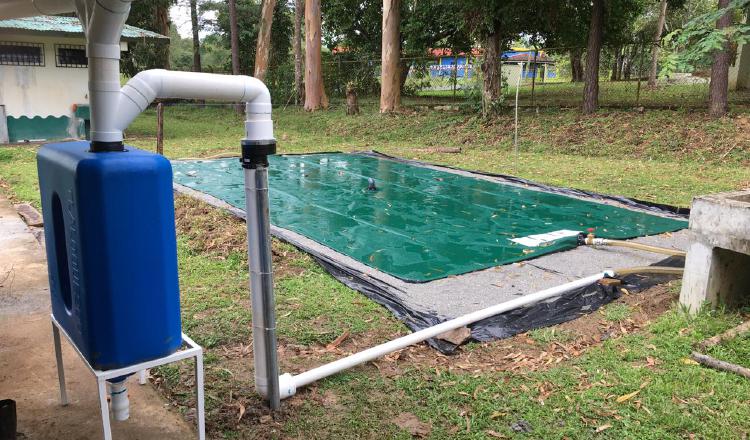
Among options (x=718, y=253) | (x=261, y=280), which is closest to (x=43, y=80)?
(x=261, y=280)

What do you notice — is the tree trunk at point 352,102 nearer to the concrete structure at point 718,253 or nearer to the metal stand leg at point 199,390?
the concrete structure at point 718,253

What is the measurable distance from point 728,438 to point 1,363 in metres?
3.43

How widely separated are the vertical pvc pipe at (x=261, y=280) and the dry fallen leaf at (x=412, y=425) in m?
0.56

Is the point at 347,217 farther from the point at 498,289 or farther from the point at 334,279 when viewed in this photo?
the point at 498,289

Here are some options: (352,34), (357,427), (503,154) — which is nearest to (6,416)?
(357,427)

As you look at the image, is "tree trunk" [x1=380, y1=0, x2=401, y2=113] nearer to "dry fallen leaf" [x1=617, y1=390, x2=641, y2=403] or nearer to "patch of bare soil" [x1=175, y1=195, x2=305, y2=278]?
"patch of bare soil" [x1=175, y1=195, x2=305, y2=278]

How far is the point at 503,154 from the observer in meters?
11.6

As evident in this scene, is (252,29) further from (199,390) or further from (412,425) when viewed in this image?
(199,390)

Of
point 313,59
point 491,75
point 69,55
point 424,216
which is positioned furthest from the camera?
point 313,59

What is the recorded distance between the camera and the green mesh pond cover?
5.22 metres

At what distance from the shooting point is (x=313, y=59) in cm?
1862

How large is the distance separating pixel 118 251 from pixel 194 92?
746 millimetres

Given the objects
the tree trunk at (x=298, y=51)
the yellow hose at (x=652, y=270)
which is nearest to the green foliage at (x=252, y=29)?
the tree trunk at (x=298, y=51)

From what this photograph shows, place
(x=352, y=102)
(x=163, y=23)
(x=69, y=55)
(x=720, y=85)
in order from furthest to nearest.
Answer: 1. (x=163, y=23)
2. (x=352, y=102)
3. (x=69, y=55)
4. (x=720, y=85)
